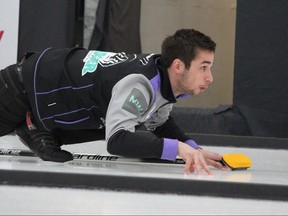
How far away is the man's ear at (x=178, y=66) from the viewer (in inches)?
76.1

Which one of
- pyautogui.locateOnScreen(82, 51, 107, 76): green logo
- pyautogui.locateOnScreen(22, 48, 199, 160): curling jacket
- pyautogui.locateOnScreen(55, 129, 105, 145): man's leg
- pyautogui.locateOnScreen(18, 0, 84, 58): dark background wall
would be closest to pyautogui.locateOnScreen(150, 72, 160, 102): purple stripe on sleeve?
pyautogui.locateOnScreen(22, 48, 199, 160): curling jacket

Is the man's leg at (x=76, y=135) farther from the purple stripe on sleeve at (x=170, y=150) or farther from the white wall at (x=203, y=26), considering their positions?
the white wall at (x=203, y=26)

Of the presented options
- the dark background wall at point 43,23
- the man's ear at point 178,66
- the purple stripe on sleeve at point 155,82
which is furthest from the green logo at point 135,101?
the dark background wall at point 43,23

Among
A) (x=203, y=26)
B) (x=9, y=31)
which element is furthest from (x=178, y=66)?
(x=203, y=26)

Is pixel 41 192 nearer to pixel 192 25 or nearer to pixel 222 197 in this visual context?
pixel 222 197

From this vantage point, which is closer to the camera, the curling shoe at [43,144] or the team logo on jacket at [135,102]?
the team logo on jacket at [135,102]

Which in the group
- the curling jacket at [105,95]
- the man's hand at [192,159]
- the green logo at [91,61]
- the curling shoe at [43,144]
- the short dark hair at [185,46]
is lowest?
the curling shoe at [43,144]

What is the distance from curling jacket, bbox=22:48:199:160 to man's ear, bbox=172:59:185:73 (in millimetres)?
39

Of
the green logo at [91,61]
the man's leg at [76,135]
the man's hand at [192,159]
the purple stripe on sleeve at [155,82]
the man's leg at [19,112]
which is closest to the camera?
the man's hand at [192,159]

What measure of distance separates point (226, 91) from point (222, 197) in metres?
2.76

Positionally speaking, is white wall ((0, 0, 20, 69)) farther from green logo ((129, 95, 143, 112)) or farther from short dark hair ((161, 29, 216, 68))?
green logo ((129, 95, 143, 112))

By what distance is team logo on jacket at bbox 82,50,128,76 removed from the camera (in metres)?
1.97

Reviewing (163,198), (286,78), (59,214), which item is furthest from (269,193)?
(286,78)

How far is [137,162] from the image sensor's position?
2150mm
